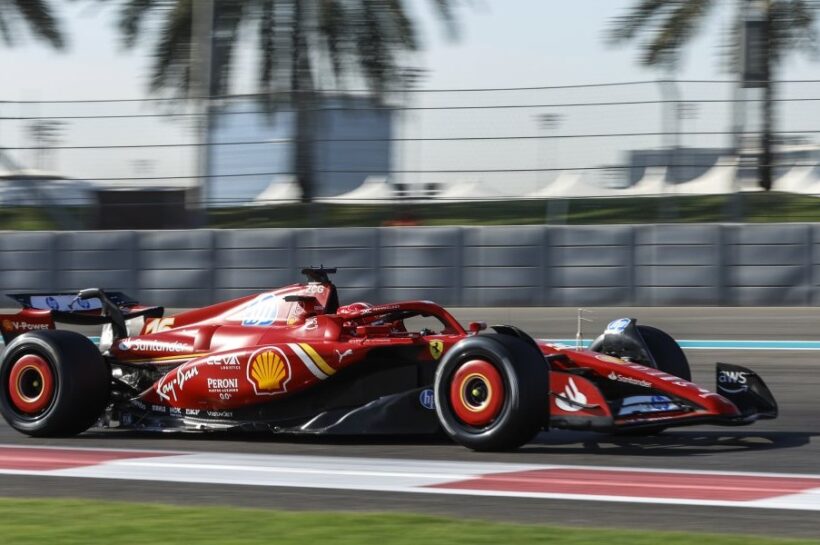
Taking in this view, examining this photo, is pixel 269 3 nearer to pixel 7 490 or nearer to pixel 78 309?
pixel 78 309

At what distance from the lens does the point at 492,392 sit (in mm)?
6207

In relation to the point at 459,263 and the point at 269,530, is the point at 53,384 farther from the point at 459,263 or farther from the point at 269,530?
the point at 459,263

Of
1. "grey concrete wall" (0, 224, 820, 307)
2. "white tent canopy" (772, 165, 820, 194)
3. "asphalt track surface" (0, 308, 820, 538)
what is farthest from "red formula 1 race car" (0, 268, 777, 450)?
"white tent canopy" (772, 165, 820, 194)

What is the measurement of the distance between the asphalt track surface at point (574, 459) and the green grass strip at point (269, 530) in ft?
0.75

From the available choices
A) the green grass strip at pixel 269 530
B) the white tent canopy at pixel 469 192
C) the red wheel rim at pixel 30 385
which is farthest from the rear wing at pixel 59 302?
the white tent canopy at pixel 469 192

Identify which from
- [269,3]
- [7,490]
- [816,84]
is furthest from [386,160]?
[7,490]

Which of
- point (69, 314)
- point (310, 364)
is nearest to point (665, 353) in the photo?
point (310, 364)

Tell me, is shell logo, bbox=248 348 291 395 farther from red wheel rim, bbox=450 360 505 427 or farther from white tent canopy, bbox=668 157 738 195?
white tent canopy, bbox=668 157 738 195

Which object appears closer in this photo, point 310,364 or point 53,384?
point 310,364

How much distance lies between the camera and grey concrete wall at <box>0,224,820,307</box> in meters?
12.5

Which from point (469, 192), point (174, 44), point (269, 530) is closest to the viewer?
point (269, 530)

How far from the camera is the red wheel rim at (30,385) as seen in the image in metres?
7.36

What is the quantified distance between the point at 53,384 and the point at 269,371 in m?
1.28

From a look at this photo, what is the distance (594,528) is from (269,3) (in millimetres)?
14435
